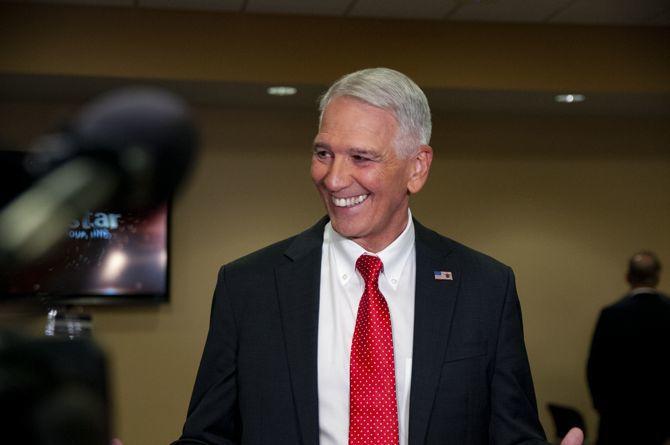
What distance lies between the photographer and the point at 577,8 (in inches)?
214

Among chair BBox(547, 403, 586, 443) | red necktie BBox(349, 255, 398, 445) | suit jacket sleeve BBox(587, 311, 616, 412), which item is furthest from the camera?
chair BBox(547, 403, 586, 443)

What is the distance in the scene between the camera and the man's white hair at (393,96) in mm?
1857

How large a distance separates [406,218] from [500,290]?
0.81 ft

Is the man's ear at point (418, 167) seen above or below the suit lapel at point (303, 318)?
above

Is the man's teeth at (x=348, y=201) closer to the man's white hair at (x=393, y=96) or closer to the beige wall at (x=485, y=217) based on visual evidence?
the man's white hair at (x=393, y=96)

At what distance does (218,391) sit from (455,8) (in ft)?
13.1

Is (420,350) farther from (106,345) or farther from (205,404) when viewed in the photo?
(106,345)

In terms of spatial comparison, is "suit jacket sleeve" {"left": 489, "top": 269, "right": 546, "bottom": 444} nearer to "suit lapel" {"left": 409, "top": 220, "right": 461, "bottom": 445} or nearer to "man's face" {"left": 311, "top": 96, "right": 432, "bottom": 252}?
"suit lapel" {"left": 409, "top": 220, "right": 461, "bottom": 445}

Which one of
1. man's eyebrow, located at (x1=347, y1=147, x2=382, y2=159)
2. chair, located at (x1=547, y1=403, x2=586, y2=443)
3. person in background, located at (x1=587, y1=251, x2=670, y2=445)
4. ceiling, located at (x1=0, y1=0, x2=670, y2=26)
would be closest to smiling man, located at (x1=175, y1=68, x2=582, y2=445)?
man's eyebrow, located at (x1=347, y1=147, x2=382, y2=159)

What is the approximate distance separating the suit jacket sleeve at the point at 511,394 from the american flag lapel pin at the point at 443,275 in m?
0.12

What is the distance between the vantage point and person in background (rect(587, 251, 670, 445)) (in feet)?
15.6

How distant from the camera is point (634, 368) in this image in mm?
4820

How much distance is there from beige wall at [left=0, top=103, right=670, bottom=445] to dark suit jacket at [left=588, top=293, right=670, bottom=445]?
5.56 feet

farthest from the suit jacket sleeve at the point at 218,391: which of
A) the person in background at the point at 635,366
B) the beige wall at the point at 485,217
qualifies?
the beige wall at the point at 485,217
